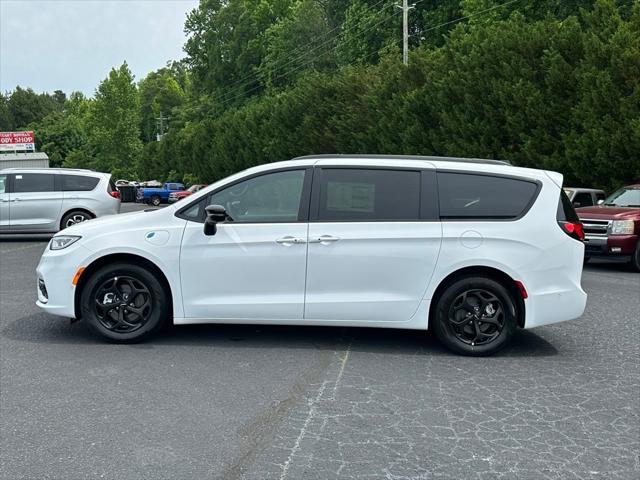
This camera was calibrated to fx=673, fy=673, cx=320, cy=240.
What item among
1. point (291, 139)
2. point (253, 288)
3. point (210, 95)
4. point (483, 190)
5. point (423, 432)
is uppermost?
point (210, 95)

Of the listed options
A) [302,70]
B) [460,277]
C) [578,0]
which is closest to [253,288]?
[460,277]

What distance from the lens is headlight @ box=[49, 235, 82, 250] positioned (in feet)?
20.4

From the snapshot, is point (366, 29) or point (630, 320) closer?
point (630, 320)

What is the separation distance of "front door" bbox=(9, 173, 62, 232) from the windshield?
12579 mm

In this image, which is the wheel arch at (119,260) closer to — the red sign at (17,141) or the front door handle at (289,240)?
the front door handle at (289,240)

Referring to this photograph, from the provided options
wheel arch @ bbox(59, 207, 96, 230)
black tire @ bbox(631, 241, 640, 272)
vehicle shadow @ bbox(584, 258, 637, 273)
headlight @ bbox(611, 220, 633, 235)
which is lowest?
vehicle shadow @ bbox(584, 258, 637, 273)

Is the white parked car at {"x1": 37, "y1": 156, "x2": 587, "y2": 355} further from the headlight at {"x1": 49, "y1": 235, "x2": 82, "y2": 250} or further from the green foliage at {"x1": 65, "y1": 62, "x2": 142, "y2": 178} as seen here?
the green foliage at {"x1": 65, "y1": 62, "x2": 142, "y2": 178}

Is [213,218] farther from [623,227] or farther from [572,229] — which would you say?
[623,227]

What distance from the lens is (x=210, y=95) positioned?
7819 centimetres

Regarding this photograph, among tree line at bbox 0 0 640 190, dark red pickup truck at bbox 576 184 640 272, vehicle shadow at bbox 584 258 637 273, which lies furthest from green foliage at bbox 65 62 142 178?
dark red pickup truck at bbox 576 184 640 272

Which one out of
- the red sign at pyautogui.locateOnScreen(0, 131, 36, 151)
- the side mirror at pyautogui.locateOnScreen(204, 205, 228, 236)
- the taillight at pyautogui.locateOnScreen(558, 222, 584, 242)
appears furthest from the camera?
the red sign at pyautogui.locateOnScreen(0, 131, 36, 151)

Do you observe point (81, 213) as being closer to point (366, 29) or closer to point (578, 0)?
point (578, 0)

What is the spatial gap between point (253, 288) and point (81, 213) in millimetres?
11722

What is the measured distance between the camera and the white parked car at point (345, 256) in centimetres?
593
